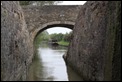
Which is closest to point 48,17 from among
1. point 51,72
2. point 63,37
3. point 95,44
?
point 51,72

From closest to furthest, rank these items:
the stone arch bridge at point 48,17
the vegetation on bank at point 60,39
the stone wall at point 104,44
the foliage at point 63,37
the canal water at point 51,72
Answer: the stone wall at point 104,44 < the canal water at point 51,72 < the stone arch bridge at point 48,17 < the vegetation on bank at point 60,39 < the foliage at point 63,37

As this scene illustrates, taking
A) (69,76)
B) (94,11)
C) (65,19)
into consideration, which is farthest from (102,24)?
(65,19)

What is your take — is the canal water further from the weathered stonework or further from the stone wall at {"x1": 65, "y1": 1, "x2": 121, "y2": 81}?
the stone wall at {"x1": 65, "y1": 1, "x2": 121, "y2": 81}

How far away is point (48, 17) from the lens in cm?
1662

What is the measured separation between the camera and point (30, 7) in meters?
16.5

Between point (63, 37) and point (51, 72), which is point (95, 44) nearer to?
point (51, 72)

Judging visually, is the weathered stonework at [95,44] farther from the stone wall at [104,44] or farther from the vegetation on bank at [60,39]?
the vegetation on bank at [60,39]

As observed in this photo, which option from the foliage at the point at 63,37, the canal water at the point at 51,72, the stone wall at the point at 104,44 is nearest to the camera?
the stone wall at the point at 104,44

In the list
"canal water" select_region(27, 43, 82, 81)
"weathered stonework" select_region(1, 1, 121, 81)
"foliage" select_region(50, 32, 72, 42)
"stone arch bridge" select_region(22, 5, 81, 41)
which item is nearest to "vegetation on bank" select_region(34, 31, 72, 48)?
"foliage" select_region(50, 32, 72, 42)

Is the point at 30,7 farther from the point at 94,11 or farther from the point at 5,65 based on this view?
the point at 5,65

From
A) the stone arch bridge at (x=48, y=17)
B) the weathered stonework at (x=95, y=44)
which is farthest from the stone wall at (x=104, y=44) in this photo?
the stone arch bridge at (x=48, y=17)

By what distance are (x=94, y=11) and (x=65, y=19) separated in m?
8.24

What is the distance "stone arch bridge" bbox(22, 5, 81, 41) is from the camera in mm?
16531

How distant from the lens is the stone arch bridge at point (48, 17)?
16.5m
